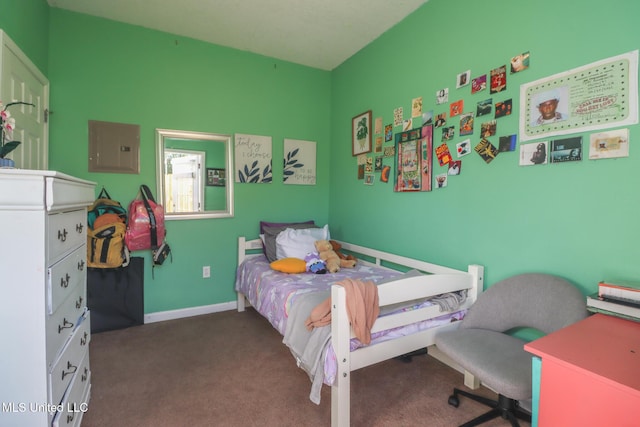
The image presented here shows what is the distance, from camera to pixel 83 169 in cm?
248

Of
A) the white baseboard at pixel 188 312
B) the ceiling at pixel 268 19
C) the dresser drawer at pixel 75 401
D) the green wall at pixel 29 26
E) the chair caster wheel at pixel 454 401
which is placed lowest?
the chair caster wheel at pixel 454 401

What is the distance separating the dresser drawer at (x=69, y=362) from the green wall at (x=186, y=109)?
4.12 feet

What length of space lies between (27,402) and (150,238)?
5.62ft

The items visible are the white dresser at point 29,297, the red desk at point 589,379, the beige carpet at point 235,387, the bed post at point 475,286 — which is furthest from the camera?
the bed post at point 475,286

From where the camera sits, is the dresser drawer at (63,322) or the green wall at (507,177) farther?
the green wall at (507,177)

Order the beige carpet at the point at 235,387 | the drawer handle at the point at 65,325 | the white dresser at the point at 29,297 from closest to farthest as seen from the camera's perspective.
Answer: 1. the white dresser at the point at 29,297
2. the drawer handle at the point at 65,325
3. the beige carpet at the point at 235,387

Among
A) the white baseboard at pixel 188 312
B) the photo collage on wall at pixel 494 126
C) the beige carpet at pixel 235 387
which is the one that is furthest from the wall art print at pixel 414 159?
the white baseboard at pixel 188 312

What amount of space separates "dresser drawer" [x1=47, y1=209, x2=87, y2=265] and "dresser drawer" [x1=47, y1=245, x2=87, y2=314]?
0.04m

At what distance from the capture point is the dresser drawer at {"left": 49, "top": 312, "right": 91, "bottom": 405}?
1082 millimetres

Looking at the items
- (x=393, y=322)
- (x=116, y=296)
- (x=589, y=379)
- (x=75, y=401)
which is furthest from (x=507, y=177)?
(x=116, y=296)

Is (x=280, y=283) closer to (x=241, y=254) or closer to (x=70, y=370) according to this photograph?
(x=241, y=254)

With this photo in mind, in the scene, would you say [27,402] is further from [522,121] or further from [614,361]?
[522,121]

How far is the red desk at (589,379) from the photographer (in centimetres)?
74

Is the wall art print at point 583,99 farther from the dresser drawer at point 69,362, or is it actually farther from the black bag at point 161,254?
the black bag at point 161,254
